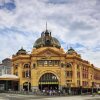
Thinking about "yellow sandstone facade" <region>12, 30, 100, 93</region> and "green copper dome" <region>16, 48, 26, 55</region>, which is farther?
"green copper dome" <region>16, 48, 26, 55</region>

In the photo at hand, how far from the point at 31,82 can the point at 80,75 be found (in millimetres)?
21221

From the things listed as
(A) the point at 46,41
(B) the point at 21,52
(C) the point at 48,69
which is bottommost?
(C) the point at 48,69

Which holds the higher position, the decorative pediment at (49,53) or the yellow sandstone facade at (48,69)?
the decorative pediment at (49,53)

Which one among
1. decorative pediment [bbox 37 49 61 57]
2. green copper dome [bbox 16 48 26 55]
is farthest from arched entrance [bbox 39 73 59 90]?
green copper dome [bbox 16 48 26 55]

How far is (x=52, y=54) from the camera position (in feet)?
375

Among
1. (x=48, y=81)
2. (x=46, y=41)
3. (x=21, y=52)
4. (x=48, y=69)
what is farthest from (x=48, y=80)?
(x=21, y=52)

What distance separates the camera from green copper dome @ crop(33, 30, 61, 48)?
12554 cm

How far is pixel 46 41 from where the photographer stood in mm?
126062

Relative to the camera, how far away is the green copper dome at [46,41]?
125537mm

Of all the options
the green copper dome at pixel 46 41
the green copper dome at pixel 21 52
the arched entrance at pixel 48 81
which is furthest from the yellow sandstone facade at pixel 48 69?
the green copper dome at pixel 21 52

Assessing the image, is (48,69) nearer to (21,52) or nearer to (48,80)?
(48,80)

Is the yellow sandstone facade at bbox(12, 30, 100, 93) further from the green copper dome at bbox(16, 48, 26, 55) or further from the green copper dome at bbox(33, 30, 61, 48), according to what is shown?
the green copper dome at bbox(16, 48, 26, 55)

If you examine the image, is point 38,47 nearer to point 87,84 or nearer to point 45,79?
point 45,79

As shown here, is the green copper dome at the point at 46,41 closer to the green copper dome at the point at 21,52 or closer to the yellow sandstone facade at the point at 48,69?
the yellow sandstone facade at the point at 48,69
